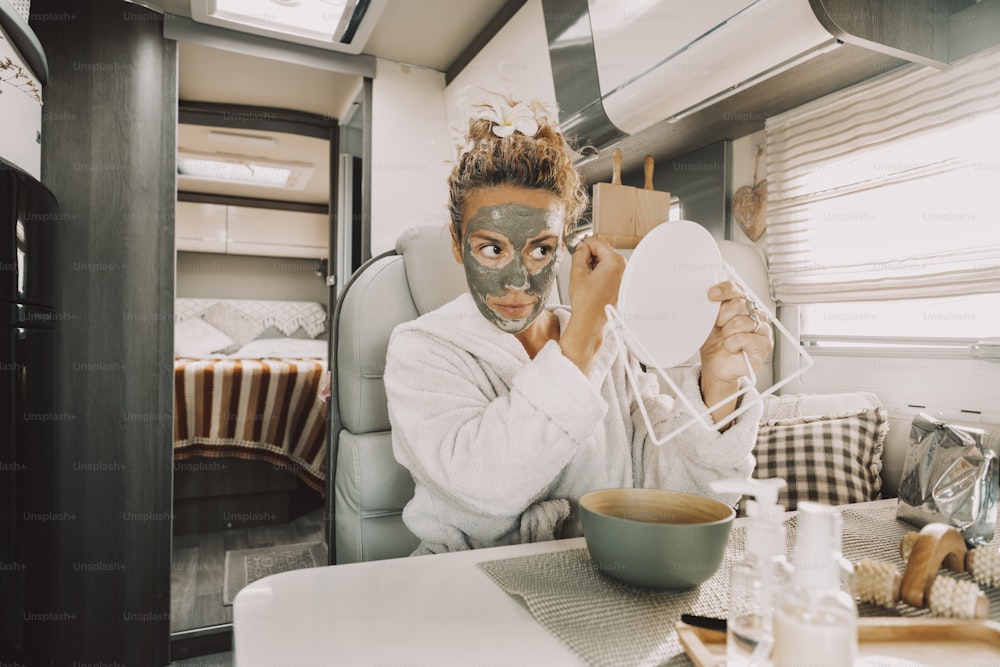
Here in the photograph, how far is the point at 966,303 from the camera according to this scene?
154 centimetres

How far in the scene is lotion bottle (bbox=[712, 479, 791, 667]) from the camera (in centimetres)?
45

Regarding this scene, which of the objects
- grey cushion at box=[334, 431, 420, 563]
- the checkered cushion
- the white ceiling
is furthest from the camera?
the white ceiling

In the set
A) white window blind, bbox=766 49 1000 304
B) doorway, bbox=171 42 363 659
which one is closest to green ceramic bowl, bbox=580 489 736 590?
white window blind, bbox=766 49 1000 304

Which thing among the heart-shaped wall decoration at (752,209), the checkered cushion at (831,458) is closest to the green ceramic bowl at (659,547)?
the checkered cushion at (831,458)

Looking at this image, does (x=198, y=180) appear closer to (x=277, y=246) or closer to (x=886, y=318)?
(x=277, y=246)

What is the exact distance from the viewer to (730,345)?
2.91 feet

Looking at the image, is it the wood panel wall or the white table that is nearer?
the white table

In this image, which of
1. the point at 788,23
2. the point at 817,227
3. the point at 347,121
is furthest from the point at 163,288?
the point at 817,227

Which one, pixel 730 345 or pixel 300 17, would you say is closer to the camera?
pixel 730 345

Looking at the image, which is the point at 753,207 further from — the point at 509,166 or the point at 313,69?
the point at 313,69

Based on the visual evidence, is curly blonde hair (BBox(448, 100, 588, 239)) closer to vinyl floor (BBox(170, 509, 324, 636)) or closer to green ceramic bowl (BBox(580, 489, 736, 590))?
green ceramic bowl (BBox(580, 489, 736, 590))

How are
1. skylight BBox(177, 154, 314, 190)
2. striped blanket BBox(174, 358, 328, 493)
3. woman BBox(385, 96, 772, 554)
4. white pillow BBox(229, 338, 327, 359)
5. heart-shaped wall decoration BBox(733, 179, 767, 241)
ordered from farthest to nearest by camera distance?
1. white pillow BBox(229, 338, 327, 359)
2. skylight BBox(177, 154, 314, 190)
3. striped blanket BBox(174, 358, 328, 493)
4. heart-shaped wall decoration BBox(733, 179, 767, 241)
5. woman BBox(385, 96, 772, 554)

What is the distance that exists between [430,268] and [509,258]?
277 mm

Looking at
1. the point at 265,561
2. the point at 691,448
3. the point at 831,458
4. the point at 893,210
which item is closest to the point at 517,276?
the point at 691,448
